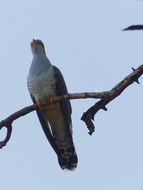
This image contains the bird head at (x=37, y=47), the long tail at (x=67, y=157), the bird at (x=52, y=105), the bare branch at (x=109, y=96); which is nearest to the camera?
the bare branch at (x=109, y=96)

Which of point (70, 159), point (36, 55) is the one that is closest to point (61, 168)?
point (70, 159)

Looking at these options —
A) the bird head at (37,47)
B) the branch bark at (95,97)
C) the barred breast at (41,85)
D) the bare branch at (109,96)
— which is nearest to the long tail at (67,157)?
the barred breast at (41,85)

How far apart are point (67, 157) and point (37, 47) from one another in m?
2.02

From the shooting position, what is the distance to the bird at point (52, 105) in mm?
5477

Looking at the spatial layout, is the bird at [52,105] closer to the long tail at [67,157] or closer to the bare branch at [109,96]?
the long tail at [67,157]

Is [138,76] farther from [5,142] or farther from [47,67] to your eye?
[47,67]

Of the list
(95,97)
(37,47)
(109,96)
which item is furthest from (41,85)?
(109,96)

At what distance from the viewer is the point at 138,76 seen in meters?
2.49

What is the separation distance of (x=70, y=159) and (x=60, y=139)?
1.78ft

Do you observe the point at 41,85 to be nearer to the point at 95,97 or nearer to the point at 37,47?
the point at 37,47

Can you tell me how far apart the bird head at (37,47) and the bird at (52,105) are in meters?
0.41

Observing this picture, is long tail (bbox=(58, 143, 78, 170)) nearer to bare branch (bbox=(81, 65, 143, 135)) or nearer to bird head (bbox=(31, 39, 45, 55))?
bird head (bbox=(31, 39, 45, 55))

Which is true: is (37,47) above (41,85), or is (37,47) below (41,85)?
above

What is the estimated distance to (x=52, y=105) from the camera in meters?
5.70
